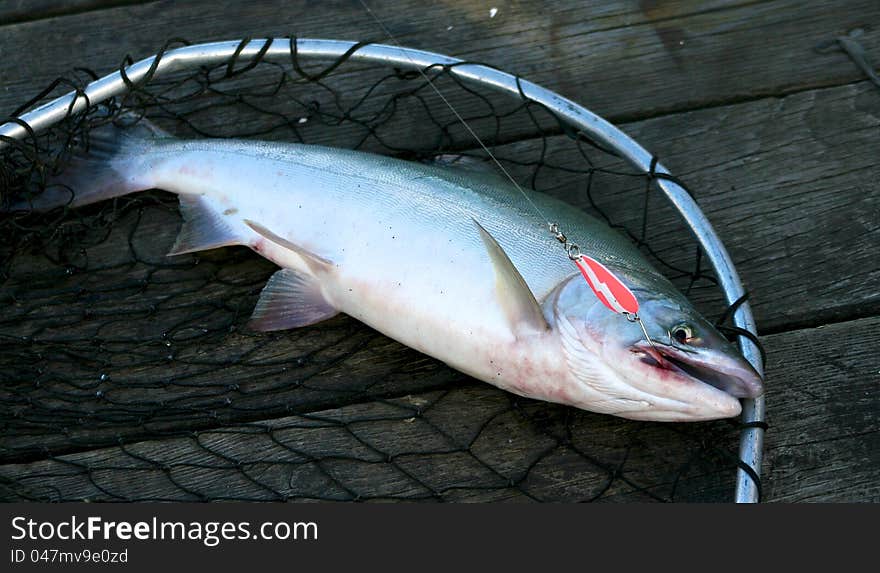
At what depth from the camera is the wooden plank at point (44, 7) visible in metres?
3.10

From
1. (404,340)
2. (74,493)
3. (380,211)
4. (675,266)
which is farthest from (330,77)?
(74,493)

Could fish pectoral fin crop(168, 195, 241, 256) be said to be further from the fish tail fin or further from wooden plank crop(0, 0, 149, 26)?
wooden plank crop(0, 0, 149, 26)

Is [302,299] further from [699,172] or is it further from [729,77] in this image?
[729,77]

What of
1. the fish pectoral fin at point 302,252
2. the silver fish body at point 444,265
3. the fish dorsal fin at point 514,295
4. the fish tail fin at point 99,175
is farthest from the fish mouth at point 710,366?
the fish tail fin at point 99,175

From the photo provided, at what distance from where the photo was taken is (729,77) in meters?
2.94

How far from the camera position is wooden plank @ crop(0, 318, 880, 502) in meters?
2.29

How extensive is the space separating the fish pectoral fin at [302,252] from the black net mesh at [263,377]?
24 centimetres

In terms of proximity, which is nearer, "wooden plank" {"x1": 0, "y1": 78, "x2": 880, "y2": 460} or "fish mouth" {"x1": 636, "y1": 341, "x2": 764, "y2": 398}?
"fish mouth" {"x1": 636, "y1": 341, "x2": 764, "y2": 398}

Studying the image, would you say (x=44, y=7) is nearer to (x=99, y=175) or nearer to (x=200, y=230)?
(x=99, y=175)

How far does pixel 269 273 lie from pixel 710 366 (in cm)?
134

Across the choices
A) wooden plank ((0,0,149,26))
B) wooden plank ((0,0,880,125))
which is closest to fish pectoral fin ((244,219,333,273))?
wooden plank ((0,0,880,125))

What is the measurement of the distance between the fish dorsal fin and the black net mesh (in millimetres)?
338

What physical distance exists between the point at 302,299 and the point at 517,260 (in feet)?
2.09

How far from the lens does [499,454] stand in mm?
2338
